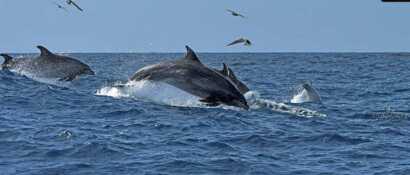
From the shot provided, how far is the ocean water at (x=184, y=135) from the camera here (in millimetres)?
11711

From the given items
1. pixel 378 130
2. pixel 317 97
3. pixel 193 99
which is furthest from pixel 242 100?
pixel 317 97

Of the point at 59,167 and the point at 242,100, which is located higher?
the point at 242,100

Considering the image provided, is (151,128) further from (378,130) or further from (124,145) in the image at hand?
(378,130)

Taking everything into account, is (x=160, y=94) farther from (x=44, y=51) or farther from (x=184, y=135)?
(x=44, y=51)

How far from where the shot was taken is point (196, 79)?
664 inches

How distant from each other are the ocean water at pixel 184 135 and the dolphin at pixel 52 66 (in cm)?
86

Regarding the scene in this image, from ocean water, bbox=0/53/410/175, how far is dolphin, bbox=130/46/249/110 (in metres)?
0.30

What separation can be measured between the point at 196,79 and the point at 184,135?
8.12 feet

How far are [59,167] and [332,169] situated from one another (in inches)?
174

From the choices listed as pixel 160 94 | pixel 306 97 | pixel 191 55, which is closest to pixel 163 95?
pixel 160 94

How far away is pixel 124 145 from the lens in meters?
13.5

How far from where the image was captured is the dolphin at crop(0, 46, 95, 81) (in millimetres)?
23266

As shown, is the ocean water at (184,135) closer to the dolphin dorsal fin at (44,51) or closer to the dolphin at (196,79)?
the dolphin at (196,79)

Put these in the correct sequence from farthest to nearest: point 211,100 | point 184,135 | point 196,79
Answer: point 196,79 < point 211,100 < point 184,135
